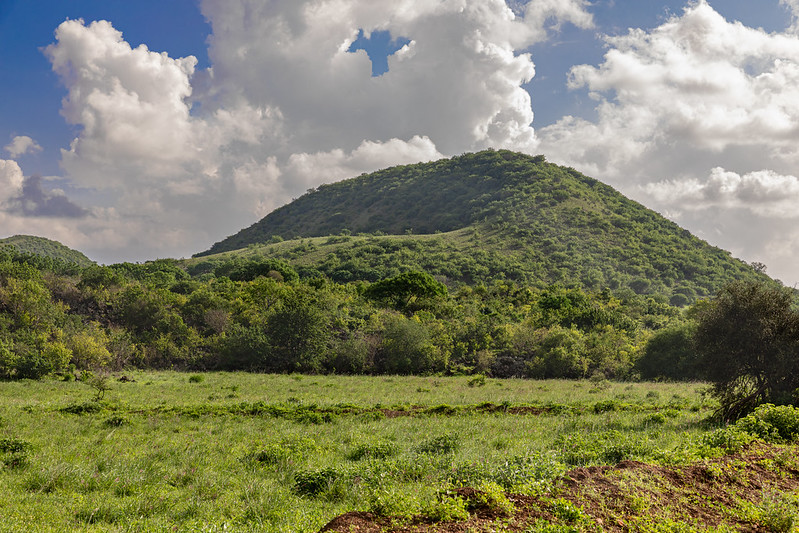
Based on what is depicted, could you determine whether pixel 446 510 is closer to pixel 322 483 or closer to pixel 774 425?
pixel 322 483

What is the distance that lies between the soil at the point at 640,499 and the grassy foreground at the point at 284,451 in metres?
0.42

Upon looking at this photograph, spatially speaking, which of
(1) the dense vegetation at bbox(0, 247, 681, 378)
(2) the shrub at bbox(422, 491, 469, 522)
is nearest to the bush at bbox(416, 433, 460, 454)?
(2) the shrub at bbox(422, 491, 469, 522)

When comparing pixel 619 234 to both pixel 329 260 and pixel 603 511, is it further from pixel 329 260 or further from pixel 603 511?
pixel 603 511

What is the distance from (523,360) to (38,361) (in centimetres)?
4546

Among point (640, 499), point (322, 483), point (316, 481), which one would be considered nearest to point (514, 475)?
point (640, 499)

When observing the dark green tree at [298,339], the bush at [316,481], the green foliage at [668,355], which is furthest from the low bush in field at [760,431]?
the dark green tree at [298,339]

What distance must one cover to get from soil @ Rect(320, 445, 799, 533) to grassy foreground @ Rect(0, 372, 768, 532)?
42 cm

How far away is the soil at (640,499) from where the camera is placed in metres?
7.38

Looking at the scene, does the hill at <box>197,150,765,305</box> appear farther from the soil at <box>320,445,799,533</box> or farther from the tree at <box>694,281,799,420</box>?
the soil at <box>320,445,799,533</box>

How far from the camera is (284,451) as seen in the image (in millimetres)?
13742

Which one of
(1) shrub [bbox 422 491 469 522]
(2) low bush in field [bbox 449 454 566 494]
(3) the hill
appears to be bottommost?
(2) low bush in field [bbox 449 454 566 494]

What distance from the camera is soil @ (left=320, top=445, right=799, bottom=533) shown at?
7.38 m

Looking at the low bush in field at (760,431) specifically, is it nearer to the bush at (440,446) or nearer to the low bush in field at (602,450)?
the low bush in field at (602,450)

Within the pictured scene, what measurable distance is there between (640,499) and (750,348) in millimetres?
14317
